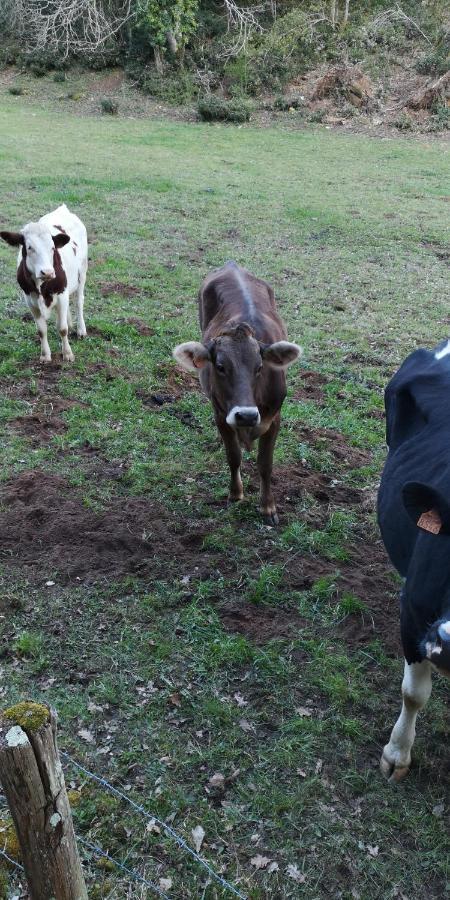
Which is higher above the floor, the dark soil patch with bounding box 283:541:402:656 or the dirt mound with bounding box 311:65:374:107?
the dirt mound with bounding box 311:65:374:107

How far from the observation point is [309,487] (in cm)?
580

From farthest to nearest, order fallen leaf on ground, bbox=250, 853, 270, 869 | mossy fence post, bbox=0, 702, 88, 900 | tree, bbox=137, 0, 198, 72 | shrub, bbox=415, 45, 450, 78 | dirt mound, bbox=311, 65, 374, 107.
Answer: tree, bbox=137, 0, 198, 72 < shrub, bbox=415, 45, 450, 78 < dirt mound, bbox=311, 65, 374, 107 < fallen leaf on ground, bbox=250, 853, 270, 869 < mossy fence post, bbox=0, 702, 88, 900

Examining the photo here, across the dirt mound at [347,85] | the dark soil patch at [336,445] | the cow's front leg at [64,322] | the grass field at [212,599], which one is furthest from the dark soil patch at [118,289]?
the dirt mound at [347,85]

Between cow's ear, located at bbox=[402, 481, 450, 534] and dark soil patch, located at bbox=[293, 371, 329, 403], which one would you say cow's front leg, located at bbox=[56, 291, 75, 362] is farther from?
cow's ear, located at bbox=[402, 481, 450, 534]

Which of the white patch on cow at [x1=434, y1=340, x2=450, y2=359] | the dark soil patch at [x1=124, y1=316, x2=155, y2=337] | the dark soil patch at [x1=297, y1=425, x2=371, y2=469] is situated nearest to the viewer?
the white patch on cow at [x1=434, y1=340, x2=450, y2=359]

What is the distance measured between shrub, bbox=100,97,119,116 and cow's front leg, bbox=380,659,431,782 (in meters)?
26.1

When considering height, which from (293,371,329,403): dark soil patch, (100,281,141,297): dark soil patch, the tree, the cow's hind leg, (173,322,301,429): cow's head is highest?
the tree

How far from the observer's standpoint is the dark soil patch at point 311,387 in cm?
718

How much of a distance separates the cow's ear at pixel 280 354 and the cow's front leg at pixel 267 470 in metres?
0.46

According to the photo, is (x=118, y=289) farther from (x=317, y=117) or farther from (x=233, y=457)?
(x=317, y=117)

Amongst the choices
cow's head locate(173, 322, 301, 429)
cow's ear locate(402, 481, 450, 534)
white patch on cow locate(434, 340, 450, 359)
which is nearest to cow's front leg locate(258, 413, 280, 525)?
cow's head locate(173, 322, 301, 429)

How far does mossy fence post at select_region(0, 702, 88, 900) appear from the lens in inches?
75.8

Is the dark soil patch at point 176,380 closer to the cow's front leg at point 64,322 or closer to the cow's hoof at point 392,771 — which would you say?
the cow's front leg at point 64,322

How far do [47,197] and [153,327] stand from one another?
6.71m
